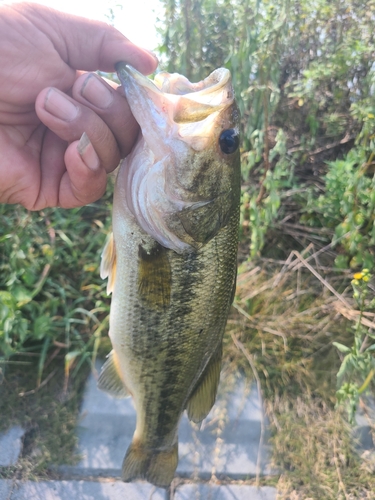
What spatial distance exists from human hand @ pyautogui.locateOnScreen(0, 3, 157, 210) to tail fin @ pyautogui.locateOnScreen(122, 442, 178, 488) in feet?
3.88

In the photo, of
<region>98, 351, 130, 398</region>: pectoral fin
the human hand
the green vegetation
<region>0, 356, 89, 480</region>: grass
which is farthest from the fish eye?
<region>0, 356, 89, 480</region>: grass

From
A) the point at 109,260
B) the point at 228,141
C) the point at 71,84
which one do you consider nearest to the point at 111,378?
the point at 109,260

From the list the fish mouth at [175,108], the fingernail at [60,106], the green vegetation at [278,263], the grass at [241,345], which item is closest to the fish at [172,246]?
the fish mouth at [175,108]

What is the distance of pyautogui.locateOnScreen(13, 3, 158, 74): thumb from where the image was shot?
1375 millimetres

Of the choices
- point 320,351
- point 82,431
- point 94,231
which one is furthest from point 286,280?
point 82,431

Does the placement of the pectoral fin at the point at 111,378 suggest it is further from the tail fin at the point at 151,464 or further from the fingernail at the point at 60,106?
the fingernail at the point at 60,106

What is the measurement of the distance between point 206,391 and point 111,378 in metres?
0.42

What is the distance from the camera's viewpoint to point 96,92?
1.34 meters

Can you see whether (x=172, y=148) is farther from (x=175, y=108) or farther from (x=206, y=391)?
(x=206, y=391)

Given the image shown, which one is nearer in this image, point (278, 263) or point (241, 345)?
point (241, 345)

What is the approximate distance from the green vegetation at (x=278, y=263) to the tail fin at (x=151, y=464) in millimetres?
738

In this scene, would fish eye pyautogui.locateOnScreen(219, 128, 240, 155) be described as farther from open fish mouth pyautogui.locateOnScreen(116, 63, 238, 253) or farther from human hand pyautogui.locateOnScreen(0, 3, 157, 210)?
human hand pyautogui.locateOnScreen(0, 3, 157, 210)

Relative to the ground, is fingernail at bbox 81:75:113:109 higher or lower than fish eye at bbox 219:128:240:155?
higher

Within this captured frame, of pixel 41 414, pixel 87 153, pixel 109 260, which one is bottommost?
pixel 41 414
